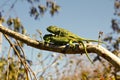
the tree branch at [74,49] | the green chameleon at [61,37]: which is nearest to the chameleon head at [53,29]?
the green chameleon at [61,37]

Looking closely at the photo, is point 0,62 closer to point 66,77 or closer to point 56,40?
point 66,77

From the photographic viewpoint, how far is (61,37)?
179 cm

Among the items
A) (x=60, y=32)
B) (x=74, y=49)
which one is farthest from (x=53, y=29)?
(x=74, y=49)

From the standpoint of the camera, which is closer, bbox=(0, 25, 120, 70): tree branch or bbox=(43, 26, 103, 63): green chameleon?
bbox=(0, 25, 120, 70): tree branch

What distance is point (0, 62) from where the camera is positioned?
685 centimetres

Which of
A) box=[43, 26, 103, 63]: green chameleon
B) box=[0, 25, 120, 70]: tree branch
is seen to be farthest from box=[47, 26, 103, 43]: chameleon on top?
box=[0, 25, 120, 70]: tree branch

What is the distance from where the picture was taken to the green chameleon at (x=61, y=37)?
5.74 feet

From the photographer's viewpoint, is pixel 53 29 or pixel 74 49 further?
pixel 53 29

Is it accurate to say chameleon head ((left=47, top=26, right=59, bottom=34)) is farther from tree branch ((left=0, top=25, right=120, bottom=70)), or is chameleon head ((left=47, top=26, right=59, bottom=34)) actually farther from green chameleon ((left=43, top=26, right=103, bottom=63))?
tree branch ((left=0, top=25, right=120, bottom=70))

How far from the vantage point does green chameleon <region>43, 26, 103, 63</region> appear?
175 centimetres

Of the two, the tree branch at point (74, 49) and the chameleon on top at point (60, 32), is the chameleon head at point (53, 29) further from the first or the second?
the tree branch at point (74, 49)

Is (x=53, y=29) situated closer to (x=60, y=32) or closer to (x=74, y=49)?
(x=60, y=32)

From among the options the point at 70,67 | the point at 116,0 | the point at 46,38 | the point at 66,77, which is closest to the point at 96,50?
the point at 46,38

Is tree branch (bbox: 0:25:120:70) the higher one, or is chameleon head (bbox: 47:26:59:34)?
chameleon head (bbox: 47:26:59:34)
